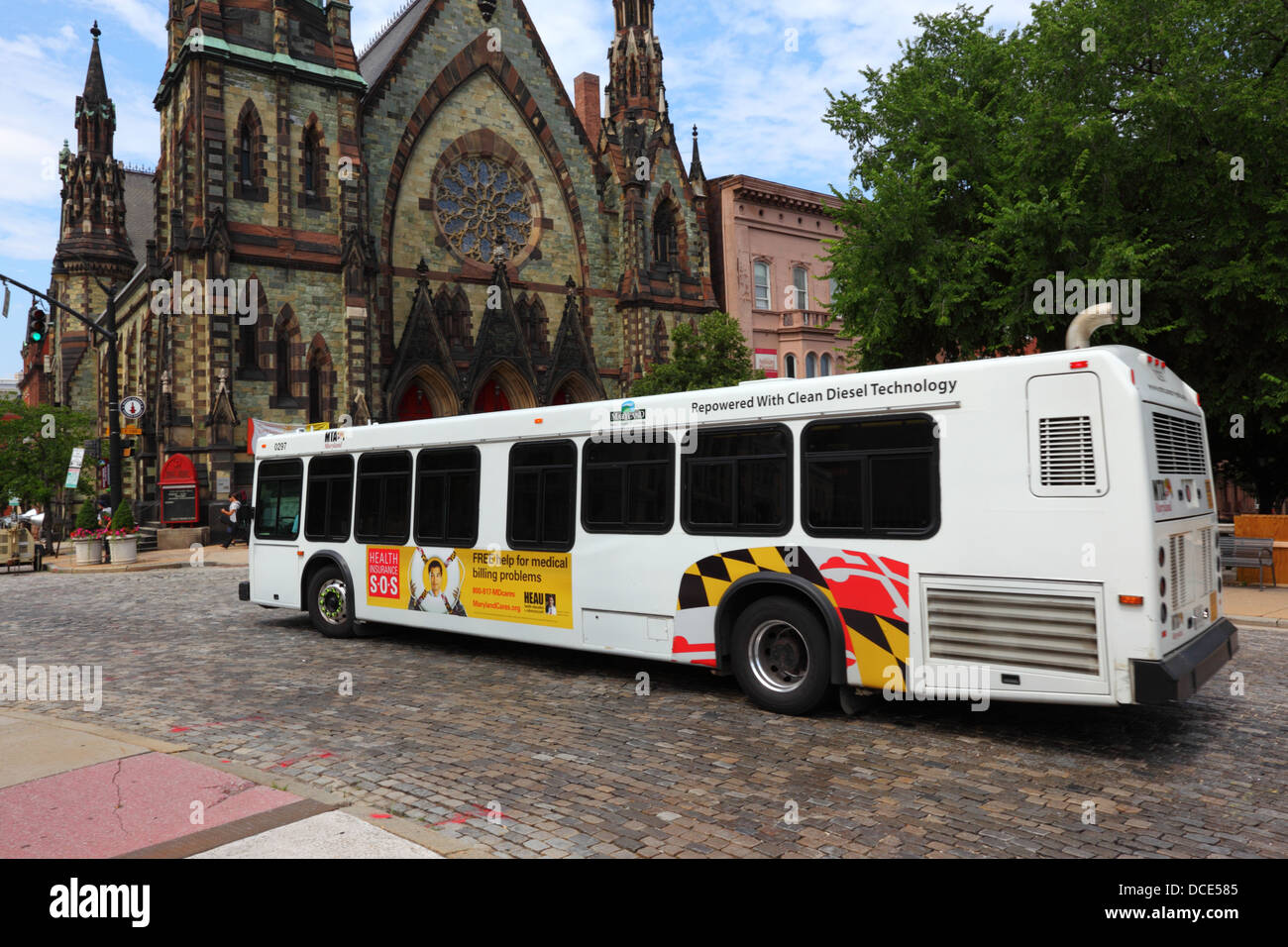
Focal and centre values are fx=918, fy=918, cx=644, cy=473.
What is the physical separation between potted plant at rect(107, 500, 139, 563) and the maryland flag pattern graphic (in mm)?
23127

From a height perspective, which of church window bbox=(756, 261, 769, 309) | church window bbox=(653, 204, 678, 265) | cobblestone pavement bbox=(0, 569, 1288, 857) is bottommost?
cobblestone pavement bbox=(0, 569, 1288, 857)

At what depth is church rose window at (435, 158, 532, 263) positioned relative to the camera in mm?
39406

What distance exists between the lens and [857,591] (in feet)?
24.1

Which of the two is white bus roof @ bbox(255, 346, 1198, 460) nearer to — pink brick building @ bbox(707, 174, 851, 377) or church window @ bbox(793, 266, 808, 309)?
pink brick building @ bbox(707, 174, 851, 377)

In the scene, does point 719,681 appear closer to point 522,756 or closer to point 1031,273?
point 522,756

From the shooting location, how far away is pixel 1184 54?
1602 centimetres

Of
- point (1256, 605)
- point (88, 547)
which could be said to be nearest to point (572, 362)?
point (88, 547)

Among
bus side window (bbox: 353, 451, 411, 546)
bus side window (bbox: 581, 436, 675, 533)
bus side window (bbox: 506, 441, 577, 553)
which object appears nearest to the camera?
bus side window (bbox: 581, 436, 675, 533)

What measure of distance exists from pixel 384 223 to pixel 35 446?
70.1 ft

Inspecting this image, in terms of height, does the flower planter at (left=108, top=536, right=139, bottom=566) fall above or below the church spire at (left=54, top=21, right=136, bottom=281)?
below

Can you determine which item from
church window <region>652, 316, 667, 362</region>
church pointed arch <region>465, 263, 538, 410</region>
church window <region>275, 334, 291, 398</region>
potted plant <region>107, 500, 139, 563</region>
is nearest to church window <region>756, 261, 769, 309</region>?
church window <region>652, 316, 667, 362</region>
